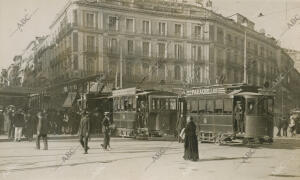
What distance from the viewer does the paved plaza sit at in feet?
34.1

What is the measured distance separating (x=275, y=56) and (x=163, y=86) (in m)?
4.94

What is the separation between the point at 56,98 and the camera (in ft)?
68.8

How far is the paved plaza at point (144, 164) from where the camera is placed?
10.4m

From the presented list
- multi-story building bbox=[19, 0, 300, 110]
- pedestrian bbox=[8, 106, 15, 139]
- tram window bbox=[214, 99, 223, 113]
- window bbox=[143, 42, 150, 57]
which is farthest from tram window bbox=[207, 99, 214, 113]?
pedestrian bbox=[8, 106, 15, 139]

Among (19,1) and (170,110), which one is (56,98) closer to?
(170,110)

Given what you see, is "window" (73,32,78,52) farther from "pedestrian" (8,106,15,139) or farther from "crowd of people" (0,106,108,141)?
"pedestrian" (8,106,15,139)

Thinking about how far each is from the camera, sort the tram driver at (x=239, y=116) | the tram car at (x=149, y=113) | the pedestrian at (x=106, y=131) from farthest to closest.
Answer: the tram car at (x=149, y=113)
the tram driver at (x=239, y=116)
the pedestrian at (x=106, y=131)

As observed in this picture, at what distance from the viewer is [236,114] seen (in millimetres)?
15359

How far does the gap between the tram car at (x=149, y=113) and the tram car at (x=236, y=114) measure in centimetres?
176

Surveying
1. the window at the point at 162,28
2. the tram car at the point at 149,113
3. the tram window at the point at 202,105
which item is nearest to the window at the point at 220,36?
the window at the point at 162,28

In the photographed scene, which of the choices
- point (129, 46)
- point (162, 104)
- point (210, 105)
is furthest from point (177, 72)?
point (210, 105)

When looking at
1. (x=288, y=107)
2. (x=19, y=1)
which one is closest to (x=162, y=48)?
(x=288, y=107)

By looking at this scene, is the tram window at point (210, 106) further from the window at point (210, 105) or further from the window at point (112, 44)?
the window at point (112, 44)

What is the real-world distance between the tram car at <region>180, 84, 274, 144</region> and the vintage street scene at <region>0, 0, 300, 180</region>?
0.11 ft
